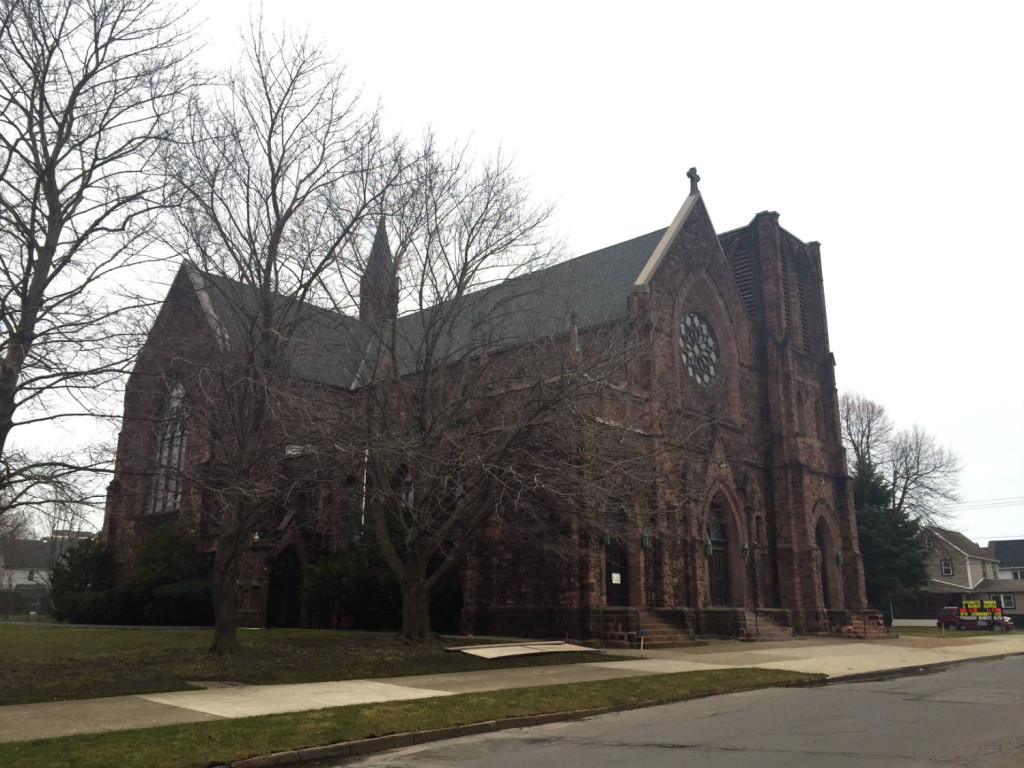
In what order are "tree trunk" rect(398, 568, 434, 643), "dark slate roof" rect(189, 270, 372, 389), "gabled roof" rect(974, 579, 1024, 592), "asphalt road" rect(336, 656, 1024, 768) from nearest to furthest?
1. "asphalt road" rect(336, 656, 1024, 768)
2. "dark slate roof" rect(189, 270, 372, 389)
3. "tree trunk" rect(398, 568, 434, 643)
4. "gabled roof" rect(974, 579, 1024, 592)

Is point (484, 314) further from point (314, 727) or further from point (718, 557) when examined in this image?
point (718, 557)

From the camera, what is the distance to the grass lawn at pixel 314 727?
7867 mm

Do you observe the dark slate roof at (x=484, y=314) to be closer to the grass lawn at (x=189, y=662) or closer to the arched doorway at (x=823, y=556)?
the grass lawn at (x=189, y=662)

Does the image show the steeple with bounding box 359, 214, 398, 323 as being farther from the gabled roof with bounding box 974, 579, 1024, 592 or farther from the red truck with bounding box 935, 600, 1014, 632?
the gabled roof with bounding box 974, 579, 1024, 592

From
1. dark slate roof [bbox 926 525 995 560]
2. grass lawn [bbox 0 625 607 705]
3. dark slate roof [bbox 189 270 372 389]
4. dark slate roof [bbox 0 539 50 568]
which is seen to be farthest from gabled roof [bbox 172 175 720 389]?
dark slate roof [bbox 0 539 50 568]

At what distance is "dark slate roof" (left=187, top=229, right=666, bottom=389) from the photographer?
58.1 ft

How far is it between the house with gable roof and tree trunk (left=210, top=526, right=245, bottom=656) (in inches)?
60.6

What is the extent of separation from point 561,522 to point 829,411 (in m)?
19.1

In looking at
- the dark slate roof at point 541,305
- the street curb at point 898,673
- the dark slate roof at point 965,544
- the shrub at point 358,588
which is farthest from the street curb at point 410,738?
the dark slate roof at point 965,544

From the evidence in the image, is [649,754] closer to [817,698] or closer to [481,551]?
[817,698]

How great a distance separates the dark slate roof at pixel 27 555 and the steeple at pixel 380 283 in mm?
69395

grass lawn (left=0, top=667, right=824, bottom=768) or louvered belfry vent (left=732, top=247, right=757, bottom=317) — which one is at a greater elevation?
louvered belfry vent (left=732, top=247, right=757, bottom=317)

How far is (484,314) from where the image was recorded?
19312mm

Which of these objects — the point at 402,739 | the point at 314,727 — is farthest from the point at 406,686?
the point at 402,739
